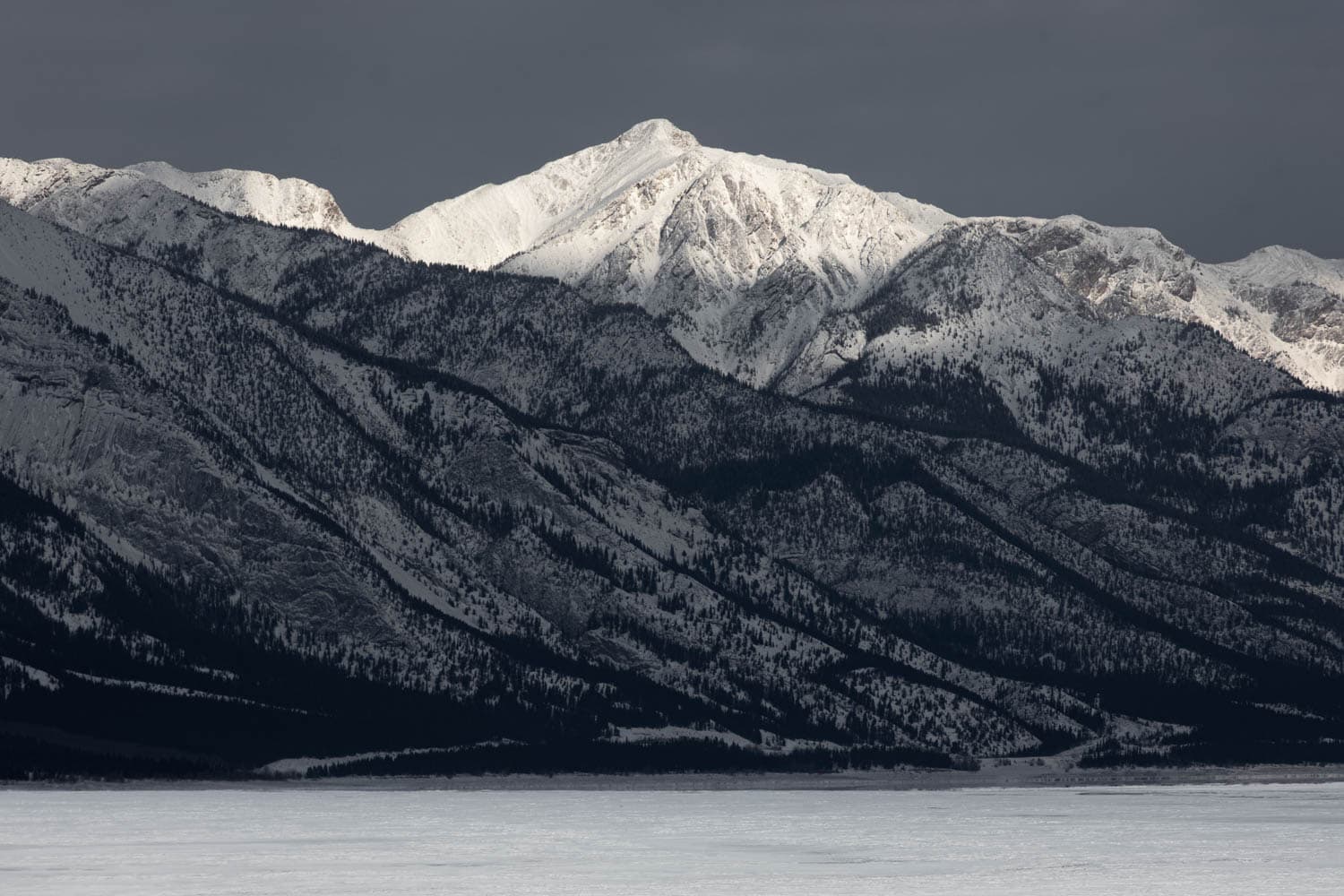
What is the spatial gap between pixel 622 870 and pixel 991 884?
27.1 m

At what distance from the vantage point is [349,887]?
174m

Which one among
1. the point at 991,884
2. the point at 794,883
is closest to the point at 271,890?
the point at 794,883

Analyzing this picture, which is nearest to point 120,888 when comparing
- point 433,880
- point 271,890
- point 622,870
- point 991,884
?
point 271,890

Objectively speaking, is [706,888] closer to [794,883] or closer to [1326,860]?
[794,883]

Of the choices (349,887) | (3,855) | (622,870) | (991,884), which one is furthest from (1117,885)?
(3,855)

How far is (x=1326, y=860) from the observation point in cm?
19800

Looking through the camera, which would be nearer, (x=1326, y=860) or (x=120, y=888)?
(x=120, y=888)

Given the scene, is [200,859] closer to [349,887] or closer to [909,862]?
[349,887]

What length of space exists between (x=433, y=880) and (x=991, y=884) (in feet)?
120

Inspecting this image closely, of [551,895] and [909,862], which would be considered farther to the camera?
[909,862]

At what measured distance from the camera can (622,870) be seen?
190250 millimetres

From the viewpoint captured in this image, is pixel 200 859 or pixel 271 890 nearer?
pixel 271 890

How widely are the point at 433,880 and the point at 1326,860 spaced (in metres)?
65.8

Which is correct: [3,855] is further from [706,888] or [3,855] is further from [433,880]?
[706,888]
